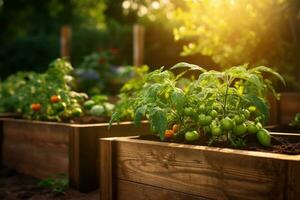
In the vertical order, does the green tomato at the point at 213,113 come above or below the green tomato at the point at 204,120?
above

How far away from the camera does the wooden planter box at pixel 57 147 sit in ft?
11.1

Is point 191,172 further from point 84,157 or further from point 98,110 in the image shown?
point 98,110

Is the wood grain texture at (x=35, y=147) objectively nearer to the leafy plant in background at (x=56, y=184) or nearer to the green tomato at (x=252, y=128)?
the leafy plant in background at (x=56, y=184)

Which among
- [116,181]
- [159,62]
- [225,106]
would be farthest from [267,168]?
[159,62]

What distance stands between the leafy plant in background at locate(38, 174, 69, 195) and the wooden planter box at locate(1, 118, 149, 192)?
7cm

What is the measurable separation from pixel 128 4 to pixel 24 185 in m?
21.1

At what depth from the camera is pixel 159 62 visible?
12.5 metres

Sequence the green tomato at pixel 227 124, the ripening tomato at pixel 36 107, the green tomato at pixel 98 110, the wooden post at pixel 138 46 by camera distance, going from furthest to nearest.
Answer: the wooden post at pixel 138 46 < the green tomato at pixel 98 110 < the ripening tomato at pixel 36 107 < the green tomato at pixel 227 124

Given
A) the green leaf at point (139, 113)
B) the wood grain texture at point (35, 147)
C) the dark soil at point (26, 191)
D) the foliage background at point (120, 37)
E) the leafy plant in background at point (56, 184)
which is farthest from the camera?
the foliage background at point (120, 37)

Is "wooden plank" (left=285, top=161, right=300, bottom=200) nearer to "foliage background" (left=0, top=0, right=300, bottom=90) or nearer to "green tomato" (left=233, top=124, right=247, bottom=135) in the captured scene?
"green tomato" (left=233, top=124, right=247, bottom=135)

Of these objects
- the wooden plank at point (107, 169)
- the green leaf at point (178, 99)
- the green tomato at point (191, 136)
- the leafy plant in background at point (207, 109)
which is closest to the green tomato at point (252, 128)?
the leafy plant in background at point (207, 109)

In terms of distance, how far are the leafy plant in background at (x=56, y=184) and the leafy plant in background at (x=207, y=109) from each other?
1065 millimetres

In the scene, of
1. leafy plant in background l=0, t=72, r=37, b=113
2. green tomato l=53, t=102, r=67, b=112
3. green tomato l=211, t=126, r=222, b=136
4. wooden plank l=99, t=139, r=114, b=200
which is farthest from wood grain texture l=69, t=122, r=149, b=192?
leafy plant in background l=0, t=72, r=37, b=113

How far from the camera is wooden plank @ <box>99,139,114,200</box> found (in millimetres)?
2783
